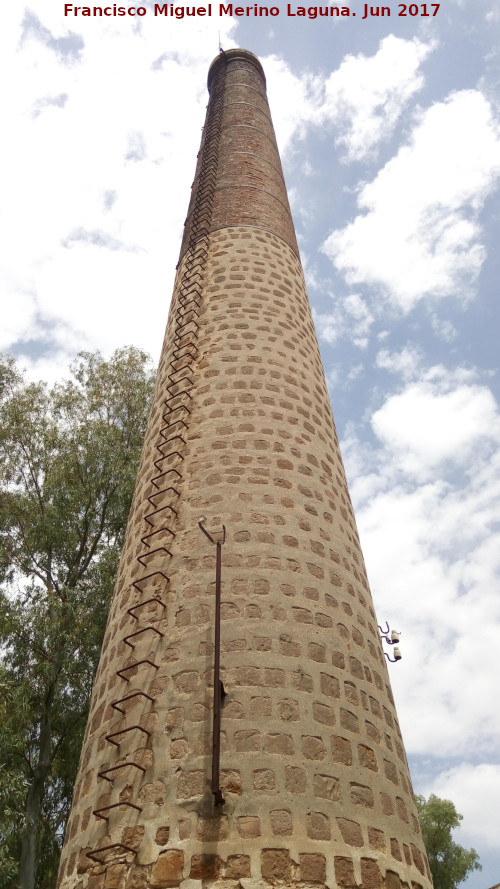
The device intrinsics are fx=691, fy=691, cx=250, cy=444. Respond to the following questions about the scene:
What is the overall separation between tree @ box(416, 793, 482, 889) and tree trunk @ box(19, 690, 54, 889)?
11664 millimetres

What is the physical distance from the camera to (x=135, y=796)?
417cm

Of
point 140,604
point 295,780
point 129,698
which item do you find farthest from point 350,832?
point 140,604

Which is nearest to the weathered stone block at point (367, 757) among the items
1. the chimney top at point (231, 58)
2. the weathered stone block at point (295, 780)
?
the weathered stone block at point (295, 780)

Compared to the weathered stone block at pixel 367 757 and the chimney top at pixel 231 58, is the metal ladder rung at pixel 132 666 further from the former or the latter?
the chimney top at pixel 231 58

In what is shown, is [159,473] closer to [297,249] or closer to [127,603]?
[127,603]

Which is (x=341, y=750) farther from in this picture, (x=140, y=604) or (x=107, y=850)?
(x=140, y=604)

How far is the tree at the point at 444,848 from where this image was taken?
17328 millimetres

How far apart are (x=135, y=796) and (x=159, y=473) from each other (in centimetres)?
296

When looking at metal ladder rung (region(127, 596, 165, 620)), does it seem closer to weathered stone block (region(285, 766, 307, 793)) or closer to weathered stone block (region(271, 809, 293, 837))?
weathered stone block (region(285, 766, 307, 793))

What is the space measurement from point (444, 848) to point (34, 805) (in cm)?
1297

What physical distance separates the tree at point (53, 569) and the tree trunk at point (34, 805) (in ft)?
0.04

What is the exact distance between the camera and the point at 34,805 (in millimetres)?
9172

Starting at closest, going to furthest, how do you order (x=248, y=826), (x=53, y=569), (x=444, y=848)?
(x=248, y=826)
(x=53, y=569)
(x=444, y=848)

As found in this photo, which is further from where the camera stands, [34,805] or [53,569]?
[53,569]
